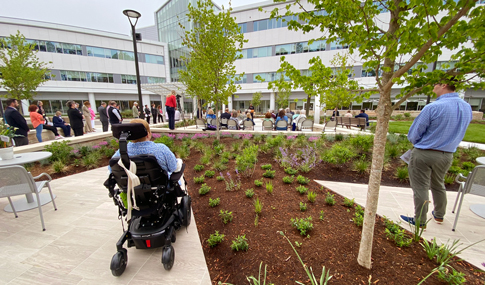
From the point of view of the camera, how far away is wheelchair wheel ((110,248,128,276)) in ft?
6.59

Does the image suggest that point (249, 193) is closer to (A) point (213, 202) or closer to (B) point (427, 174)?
(A) point (213, 202)

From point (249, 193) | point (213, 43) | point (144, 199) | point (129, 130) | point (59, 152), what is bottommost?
point (249, 193)

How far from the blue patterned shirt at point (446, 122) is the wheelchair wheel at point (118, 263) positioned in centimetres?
400

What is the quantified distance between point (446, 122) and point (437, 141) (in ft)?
0.84

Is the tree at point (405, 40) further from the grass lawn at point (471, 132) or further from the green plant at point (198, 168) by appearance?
the grass lawn at point (471, 132)

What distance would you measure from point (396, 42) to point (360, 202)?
2.89 metres

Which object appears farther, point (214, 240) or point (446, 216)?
point (446, 216)

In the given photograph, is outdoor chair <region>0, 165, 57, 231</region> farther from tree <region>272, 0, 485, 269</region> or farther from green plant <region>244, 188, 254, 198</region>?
tree <region>272, 0, 485, 269</region>

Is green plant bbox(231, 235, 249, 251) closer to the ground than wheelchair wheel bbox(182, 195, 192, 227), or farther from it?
closer to the ground

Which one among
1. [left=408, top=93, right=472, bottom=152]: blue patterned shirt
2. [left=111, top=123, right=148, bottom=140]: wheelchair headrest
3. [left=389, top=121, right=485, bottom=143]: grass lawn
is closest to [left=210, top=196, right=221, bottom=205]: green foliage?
[left=111, top=123, right=148, bottom=140]: wheelchair headrest

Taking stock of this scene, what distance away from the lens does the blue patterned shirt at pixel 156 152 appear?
7.04 ft

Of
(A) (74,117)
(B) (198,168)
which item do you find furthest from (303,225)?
(A) (74,117)

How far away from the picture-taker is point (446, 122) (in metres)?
2.39

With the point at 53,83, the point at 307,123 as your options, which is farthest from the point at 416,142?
the point at 53,83
